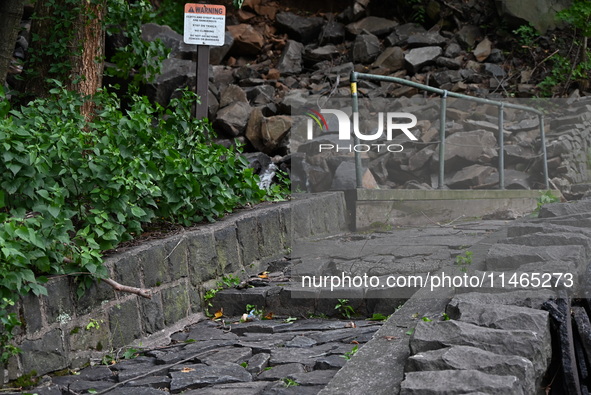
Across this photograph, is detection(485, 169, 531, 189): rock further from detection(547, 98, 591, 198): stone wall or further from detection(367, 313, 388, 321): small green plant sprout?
detection(367, 313, 388, 321): small green plant sprout

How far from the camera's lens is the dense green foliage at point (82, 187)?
3.16 metres

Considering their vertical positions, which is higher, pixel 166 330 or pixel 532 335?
pixel 532 335

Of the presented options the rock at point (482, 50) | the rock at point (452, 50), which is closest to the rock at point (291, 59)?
the rock at point (452, 50)

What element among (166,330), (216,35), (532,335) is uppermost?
(216,35)

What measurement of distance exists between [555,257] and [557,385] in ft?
3.01

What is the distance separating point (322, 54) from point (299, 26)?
1.25 metres

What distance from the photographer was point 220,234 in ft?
15.2

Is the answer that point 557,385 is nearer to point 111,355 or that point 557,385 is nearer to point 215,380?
point 215,380

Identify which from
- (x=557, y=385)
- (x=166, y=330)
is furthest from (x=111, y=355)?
(x=557, y=385)

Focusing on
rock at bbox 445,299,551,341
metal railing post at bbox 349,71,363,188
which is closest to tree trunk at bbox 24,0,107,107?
metal railing post at bbox 349,71,363,188

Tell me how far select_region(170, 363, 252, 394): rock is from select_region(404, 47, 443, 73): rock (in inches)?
419

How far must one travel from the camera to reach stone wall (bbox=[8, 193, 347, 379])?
10.4 ft

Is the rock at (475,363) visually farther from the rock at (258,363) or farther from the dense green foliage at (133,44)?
the dense green foliage at (133,44)

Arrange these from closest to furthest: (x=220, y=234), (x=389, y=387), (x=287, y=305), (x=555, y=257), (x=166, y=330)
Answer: (x=389, y=387) < (x=555, y=257) < (x=166, y=330) < (x=287, y=305) < (x=220, y=234)
